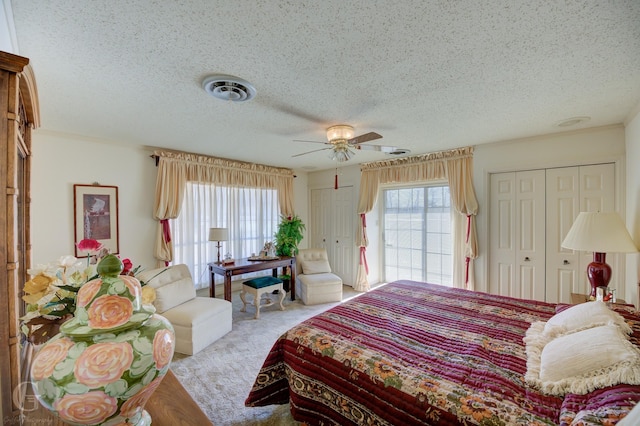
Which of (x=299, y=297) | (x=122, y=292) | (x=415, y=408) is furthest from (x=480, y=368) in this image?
(x=299, y=297)

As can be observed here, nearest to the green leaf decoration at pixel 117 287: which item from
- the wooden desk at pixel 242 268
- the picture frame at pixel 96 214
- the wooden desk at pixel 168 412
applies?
the wooden desk at pixel 168 412

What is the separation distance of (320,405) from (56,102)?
127 inches

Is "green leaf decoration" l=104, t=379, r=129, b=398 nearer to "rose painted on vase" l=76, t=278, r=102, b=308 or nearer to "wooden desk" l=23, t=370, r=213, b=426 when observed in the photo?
"rose painted on vase" l=76, t=278, r=102, b=308

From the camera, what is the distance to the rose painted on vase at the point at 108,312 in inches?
28.5

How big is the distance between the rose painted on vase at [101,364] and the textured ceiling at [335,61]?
1437 mm

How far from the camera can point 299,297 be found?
4.73m

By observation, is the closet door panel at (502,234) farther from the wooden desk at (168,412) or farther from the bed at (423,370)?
the wooden desk at (168,412)

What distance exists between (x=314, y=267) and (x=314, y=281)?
413 millimetres

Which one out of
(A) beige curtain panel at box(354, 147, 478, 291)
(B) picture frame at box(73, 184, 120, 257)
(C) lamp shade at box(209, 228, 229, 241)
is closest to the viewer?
(B) picture frame at box(73, 184, 120, 257)

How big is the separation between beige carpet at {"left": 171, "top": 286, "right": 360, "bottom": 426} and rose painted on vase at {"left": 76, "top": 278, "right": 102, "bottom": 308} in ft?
5.66

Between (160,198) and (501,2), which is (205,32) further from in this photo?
(160,198)

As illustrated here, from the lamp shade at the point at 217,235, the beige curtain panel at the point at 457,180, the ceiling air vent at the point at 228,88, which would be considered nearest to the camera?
the ceiling air vent at the point at 228,88

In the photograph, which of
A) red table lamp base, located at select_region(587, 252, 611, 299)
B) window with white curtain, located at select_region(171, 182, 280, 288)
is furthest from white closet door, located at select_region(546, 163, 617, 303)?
window with white curtain, located at select_region(171, 182, 280, 288)

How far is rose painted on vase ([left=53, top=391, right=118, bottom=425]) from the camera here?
2.16ft
